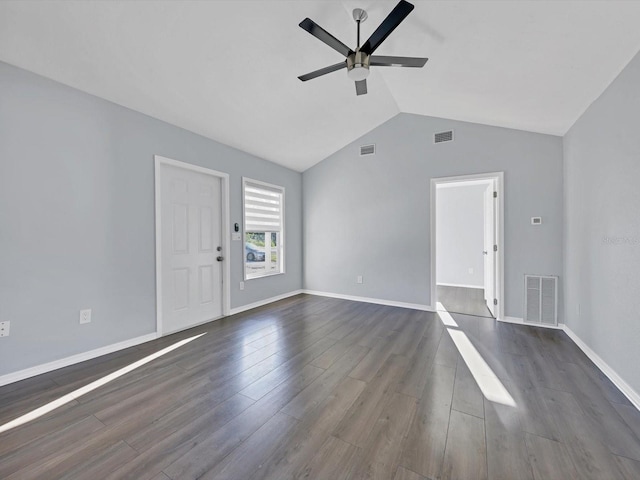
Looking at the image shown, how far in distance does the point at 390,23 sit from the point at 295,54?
47.2 inches

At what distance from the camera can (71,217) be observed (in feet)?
8.25

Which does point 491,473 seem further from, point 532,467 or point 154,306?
point 154,306

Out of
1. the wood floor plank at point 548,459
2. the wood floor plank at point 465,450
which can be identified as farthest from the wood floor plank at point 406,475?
the wood floor plank at point 548,459

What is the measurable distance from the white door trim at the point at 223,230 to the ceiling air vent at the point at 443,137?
336 cm

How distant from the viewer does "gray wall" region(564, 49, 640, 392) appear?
6.40ft

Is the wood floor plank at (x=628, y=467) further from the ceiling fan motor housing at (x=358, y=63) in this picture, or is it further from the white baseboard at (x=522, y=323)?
the ceiling fan motor housing at (x=358, y=63)

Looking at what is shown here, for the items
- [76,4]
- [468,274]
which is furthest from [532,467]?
[468,274]

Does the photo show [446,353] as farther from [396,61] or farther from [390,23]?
[390,23]

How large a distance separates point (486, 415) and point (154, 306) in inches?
135

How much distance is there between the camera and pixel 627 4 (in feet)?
5.24

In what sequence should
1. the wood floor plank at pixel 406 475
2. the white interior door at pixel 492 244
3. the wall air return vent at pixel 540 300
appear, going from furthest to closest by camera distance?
the white interior door at pixel 492 244 < the wall air return vent at pixel 540 300 < the wood floor plank at pixel 406 475

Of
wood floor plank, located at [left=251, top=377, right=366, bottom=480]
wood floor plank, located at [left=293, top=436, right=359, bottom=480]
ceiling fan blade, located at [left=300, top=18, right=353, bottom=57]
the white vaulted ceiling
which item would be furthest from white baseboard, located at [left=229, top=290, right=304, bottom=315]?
ceiling fan blade, located at [left=300, top=18, right=353, bottom=57]

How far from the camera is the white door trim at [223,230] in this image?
10.4 feet

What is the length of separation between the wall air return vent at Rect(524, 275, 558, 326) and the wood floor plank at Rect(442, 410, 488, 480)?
8.45 feet
